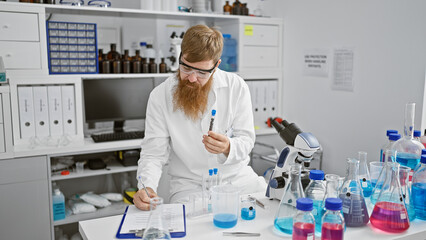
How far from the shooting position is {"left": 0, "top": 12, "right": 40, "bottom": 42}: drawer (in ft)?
8.08

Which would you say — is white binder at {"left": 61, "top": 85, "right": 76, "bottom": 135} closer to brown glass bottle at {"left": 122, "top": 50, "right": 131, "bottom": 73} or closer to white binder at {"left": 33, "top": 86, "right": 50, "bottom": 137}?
white binder at {"left": 33, "top": 86, "right": 50, "bottom": 137}

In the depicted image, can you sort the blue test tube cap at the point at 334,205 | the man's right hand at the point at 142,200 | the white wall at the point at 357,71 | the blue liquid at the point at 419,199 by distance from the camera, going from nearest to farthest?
the blue test tube cap at the point at 334,205
the blue liquid at the point at 419,199
the man's right hand at the point at 142,200
the white wall at the point at 357,71

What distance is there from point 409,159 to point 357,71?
132cm

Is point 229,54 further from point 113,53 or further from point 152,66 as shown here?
point 113,53

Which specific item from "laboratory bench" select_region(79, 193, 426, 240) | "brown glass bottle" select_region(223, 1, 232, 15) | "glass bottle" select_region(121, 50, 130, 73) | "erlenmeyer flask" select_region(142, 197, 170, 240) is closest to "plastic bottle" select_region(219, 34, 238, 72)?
"brown glass bottle" select_region(223, 1, 232, 15)

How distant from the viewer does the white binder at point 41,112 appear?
2.61 m

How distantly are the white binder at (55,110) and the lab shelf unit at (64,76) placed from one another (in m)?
0.06

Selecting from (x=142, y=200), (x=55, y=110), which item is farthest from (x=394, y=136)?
(x=55, y=110)

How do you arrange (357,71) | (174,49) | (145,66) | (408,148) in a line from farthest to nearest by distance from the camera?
(174,49) → (145,66) → (357,71) → (408,148)

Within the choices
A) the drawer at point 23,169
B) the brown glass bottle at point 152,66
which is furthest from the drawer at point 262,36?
the drawer at point 23,169

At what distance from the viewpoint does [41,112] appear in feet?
8.65

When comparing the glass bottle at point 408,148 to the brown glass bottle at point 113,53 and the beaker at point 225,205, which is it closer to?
the beaker at point 225,205

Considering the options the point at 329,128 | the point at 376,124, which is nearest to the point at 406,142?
the point at 376,124

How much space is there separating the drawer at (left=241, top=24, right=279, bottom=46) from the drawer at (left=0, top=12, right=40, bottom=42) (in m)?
1.63
